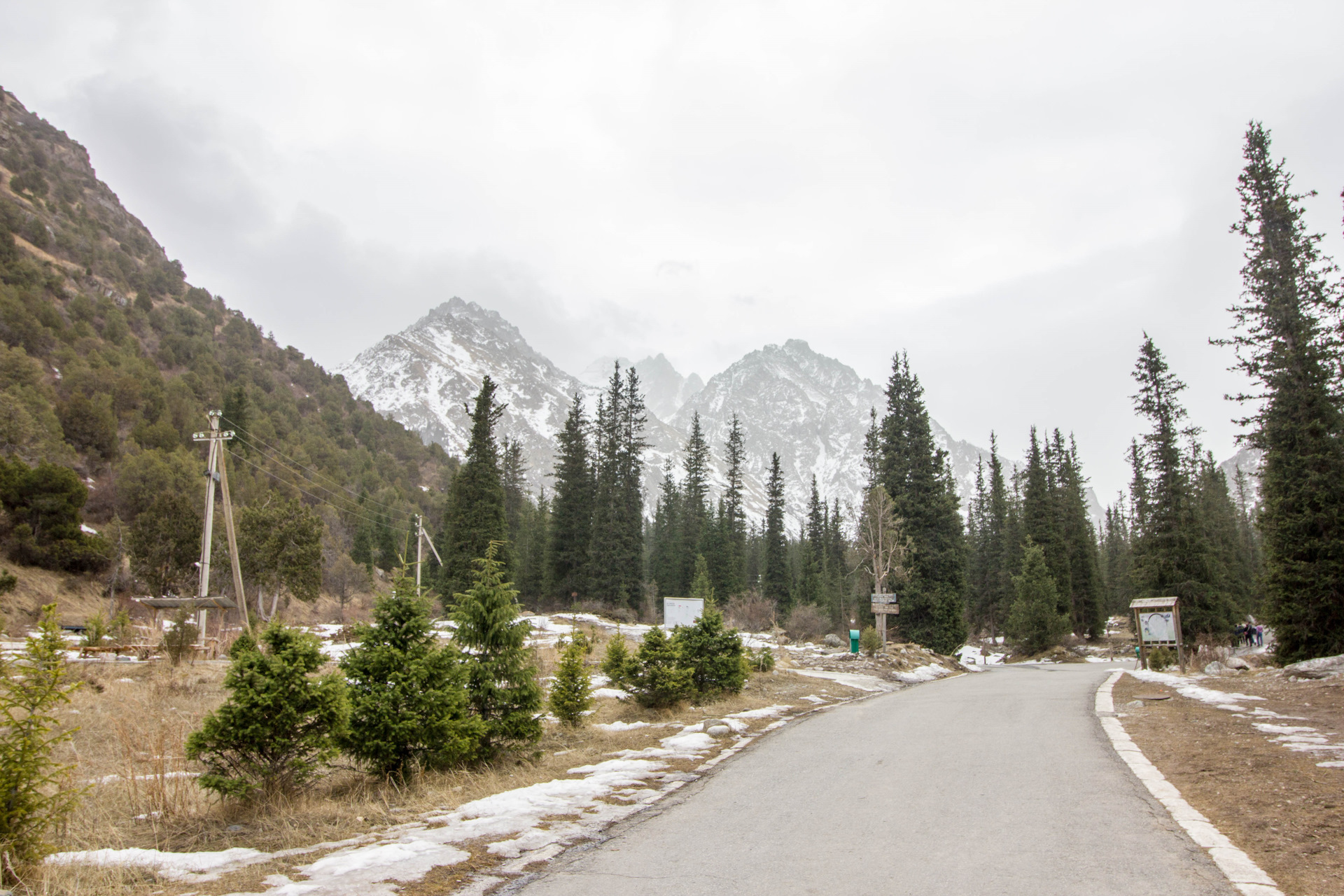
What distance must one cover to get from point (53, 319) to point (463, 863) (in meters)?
73.6

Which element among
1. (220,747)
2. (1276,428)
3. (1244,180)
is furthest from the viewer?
(1244,180)

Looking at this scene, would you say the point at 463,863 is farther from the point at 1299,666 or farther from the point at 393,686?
the point at 1299,666

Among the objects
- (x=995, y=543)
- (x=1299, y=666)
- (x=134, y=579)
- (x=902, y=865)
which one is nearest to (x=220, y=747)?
(x=902, y=865)

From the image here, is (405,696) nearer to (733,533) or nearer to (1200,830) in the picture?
(1200,830)

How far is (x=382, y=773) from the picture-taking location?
7367 millimetres

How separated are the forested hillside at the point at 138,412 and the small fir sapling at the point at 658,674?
2886cm

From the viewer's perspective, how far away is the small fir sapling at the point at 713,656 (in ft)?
47.3

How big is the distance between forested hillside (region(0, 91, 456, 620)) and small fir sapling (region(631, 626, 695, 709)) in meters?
28.9

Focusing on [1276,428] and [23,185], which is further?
[23,185]

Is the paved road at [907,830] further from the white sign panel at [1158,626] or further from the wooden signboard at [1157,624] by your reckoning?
the white sign panel at [1158,626]

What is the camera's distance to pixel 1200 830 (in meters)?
5.30

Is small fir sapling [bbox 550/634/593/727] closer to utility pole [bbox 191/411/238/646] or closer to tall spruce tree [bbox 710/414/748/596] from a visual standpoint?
utility pole [bbox 191/411/238/646]

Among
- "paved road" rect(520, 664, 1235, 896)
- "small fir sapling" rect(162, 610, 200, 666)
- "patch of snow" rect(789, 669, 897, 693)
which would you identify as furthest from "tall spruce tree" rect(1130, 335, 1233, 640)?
"small fir sapling" rect(162, 610, 200, 666)

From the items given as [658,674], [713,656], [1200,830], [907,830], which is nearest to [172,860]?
[907,830]
